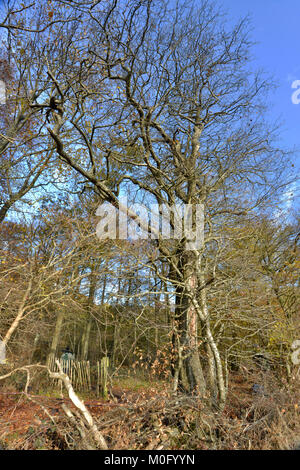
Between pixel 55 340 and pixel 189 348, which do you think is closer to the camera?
pixel 189 348

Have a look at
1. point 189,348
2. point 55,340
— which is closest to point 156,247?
point 189,348

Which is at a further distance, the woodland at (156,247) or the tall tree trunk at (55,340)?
the tall tree trunk at (55,340)

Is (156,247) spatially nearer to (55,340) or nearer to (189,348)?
(189,348)

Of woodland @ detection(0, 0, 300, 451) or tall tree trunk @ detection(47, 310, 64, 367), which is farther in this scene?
tall tree trunk @ detection(47, 310, 64, 367)

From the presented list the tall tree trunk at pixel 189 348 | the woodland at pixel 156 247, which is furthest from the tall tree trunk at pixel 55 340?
the tall tree trunk at pixel 189 348

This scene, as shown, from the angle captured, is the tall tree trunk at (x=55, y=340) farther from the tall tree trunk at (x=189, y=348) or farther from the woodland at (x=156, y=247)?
the tall tree trunk at (x=189, y=348)

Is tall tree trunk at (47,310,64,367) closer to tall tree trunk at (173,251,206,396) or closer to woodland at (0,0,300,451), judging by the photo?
woodland at (0,0,300,451)

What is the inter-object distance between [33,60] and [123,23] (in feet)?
11.8

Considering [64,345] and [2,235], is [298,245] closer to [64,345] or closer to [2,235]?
[2,235]

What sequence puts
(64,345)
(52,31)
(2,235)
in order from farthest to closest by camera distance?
(64,345) < (2,235) < (52,31)

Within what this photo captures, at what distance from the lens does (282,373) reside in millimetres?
7422

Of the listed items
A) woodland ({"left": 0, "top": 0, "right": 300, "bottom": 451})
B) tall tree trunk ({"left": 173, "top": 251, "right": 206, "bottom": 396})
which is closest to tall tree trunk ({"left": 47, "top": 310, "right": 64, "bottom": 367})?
woodland ({"left": 0, "top": 0, "right": 300, "bottom": 451})

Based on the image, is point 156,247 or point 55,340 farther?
point 55,340
